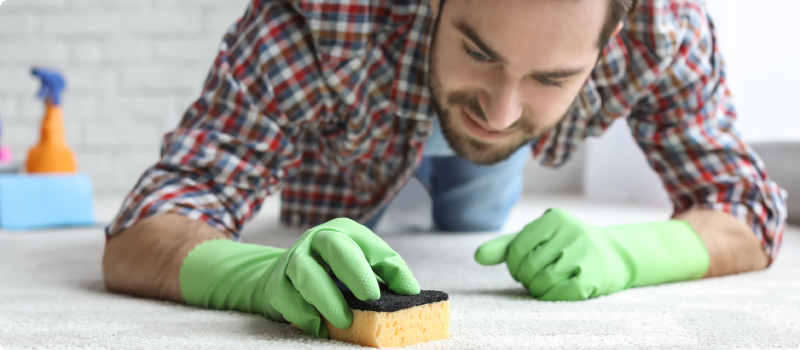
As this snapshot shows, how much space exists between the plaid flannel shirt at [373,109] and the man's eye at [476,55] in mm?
141

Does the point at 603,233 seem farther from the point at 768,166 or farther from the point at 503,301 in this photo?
the point at 768,166

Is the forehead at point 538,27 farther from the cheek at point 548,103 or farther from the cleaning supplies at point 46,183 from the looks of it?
the cleaning supplies at point 46,183

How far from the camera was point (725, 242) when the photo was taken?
0.95 m

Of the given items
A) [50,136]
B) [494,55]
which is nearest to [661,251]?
[494,55]

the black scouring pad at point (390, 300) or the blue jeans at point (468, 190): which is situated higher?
the black scouring pad at point (390, 300)

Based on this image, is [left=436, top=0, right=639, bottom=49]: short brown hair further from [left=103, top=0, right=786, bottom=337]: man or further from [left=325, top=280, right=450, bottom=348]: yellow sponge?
[left=325, top=280, right=450, bottom=348]: yellow sponge

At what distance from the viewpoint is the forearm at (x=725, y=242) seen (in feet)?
3.06

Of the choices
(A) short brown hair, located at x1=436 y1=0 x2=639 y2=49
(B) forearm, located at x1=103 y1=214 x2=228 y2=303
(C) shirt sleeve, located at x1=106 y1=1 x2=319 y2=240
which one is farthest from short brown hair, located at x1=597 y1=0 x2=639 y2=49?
(B) forearm, located at x1=103 y1=214 x2=228 y2=303

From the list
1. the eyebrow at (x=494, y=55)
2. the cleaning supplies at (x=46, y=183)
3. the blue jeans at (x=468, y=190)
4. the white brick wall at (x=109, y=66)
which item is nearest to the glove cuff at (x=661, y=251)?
→ the eyebrow at (x=494, y=55)

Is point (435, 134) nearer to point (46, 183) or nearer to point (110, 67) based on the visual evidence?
point (46, 183)

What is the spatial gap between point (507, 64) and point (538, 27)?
2.2 inches

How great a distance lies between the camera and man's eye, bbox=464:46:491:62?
789mm

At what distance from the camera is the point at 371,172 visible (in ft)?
3.97

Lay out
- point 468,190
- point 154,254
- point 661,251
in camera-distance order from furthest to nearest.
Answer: point 468,190 → point 661,251 → point 154,254
